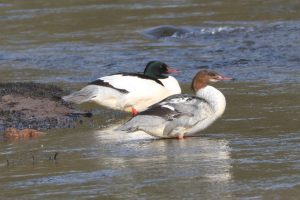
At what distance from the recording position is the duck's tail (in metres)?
12.6

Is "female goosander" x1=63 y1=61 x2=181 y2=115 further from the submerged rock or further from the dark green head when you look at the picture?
the submerged rock

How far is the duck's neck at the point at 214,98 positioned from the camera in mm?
10430

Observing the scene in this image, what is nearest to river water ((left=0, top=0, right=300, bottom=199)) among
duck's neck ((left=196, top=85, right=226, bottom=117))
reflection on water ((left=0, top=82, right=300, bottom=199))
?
reflection on water ((left=0, top=82, right=300, bottom=199))

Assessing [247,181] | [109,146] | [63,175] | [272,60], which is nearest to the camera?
[247,181]

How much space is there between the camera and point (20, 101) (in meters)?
12.9

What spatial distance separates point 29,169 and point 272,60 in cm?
861

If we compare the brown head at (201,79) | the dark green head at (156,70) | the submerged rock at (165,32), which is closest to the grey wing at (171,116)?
the brown head at (201,79)

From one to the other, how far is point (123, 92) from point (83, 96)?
21.7 inches

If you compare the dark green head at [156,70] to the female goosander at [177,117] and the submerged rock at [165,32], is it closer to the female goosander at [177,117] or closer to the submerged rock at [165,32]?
the female goosander at [177,117]

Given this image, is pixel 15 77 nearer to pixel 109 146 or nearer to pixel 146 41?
pixel 146 41

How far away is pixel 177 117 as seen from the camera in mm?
10305

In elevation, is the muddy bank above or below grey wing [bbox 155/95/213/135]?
below

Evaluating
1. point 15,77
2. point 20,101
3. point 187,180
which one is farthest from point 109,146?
point 15,77

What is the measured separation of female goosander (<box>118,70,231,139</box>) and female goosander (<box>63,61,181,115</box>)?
236cm
